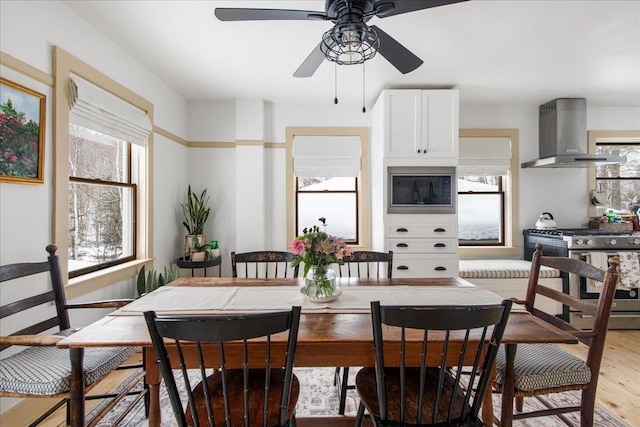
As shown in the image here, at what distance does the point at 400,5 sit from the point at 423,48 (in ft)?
4.24

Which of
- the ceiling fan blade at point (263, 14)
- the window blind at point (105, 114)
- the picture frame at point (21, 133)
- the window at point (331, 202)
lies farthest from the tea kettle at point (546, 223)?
the picture frame at point (21, 133)

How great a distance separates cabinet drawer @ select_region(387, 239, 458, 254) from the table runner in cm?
144

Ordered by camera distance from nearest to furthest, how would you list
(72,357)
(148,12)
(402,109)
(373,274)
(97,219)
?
(72,357) → (148,12) → (97,219) → (402,109) → (373,274)

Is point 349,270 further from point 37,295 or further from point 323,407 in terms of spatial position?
point 37,295

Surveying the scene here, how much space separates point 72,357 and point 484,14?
302cm

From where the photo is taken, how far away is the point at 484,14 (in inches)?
84.9

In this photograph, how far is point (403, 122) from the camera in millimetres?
3305

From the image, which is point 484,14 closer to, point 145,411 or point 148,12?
point 148,12

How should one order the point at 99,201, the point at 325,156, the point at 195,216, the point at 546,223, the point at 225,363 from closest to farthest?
the point at 225,363 → the point at 99,201 → the point at 195,216 → the point at 546,223 → the point at 325,156

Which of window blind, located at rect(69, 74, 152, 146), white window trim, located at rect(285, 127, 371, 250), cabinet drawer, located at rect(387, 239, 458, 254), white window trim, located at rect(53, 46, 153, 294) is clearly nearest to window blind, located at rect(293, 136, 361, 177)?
white window trim, located at rect(285, 127, 371, 250)

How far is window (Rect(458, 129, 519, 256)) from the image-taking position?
3.99m

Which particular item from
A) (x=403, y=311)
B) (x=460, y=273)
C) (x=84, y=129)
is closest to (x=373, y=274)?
(x=460, y=273)

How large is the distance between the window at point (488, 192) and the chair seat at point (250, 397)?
329cm

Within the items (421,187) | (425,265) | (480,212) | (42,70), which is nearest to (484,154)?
(480,212)
